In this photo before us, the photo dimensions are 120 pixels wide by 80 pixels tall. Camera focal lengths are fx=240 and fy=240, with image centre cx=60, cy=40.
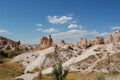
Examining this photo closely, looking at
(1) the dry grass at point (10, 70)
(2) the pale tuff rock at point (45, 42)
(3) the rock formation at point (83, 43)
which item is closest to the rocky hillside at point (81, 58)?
(3) the rock formation at point (83, 43)

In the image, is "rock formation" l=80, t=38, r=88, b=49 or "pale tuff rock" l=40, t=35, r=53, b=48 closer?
"rock formation" l=80, t=38, r=88, b=49

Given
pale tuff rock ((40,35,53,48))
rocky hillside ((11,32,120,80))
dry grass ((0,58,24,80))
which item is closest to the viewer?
rocky hillside ((11,32,120,80))

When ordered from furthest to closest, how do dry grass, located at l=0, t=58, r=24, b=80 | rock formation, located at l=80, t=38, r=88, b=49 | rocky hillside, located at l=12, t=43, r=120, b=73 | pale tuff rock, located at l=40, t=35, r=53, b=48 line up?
pale tuff rock, located at l=40, t=35, r=53, b=48, rock formation, located at l=80, t=38, r=88, b=49, dry grass, located at l=0, t=58, r=24, b=80, rocky hillside, located at l=12, t=43, r=120, b=73

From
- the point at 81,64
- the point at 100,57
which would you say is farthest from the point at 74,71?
the point at 100,57

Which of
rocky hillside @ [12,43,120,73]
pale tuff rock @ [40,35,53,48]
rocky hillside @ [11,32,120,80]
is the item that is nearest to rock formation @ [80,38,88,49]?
rocky hillside @ [11,32,120,80]

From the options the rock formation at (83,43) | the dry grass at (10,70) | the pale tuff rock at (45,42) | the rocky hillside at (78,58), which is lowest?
the dry grass at (10,70)

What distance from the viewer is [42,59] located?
390ft

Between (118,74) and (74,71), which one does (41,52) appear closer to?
Answer: (74,71)

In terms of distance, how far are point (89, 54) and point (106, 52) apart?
25.8ft

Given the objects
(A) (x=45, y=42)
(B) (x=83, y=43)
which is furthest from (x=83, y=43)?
(A) (x=45, y=42)

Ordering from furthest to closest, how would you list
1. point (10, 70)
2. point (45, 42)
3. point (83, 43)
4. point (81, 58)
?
point (45, 42) < point (83, 43) < point (10, 70) < point (81, 58)

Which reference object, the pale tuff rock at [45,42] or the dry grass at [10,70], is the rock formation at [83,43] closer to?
the pale tuff rock at [45,42]

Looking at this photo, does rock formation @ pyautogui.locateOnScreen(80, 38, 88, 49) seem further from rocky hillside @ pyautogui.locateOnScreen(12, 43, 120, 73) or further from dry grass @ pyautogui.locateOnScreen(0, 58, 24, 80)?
dry grass @ pyautogui.locateOnScreen(0, 58, 24, 80)

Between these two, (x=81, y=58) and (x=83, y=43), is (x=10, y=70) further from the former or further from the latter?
(x=83, y=43)
